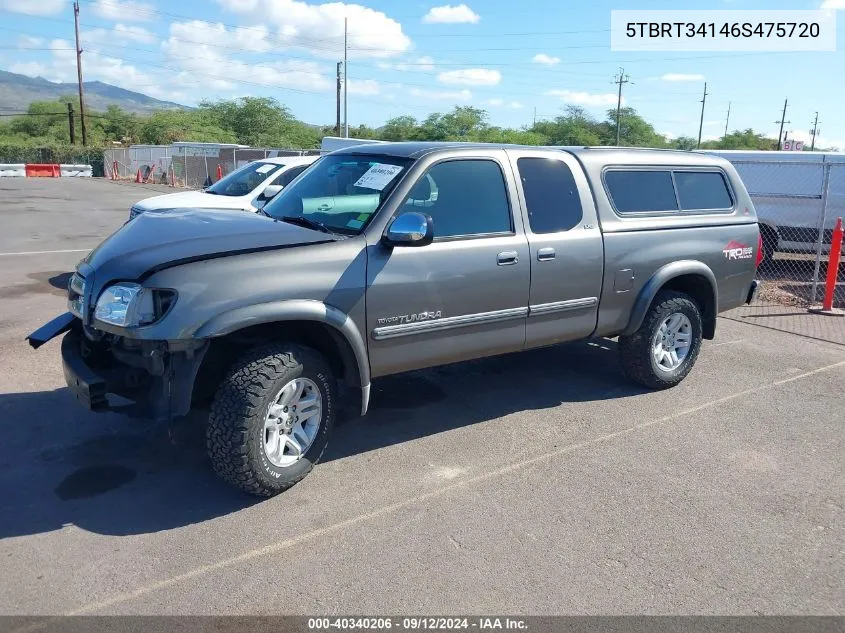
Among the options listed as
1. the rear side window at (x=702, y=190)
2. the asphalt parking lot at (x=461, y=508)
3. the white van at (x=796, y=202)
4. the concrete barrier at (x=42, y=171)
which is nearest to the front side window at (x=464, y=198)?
the asphalt parking lot at (x=461, y=508)

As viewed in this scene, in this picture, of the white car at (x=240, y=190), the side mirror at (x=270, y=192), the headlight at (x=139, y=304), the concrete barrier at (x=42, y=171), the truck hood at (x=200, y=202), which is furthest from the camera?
the concrete barrier at (x=42, y=171)

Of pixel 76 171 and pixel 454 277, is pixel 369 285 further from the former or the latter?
pixel 76 171

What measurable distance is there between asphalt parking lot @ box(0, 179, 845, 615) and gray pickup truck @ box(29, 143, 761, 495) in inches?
15.9

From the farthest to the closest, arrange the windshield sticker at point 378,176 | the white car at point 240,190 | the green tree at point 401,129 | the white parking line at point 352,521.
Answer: the green tree at point 401,129 < the white car at point 240,190 < the windshield sticker at point 378,176 < the white parking line at point 352,521

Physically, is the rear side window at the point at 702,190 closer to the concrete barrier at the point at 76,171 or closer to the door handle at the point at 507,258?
the door handle at the point at 507,258

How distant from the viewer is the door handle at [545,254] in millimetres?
4969

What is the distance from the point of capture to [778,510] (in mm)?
4074

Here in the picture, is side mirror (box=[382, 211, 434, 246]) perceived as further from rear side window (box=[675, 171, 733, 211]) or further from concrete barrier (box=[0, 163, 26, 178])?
concrete barrier (box=[0, 163, 26, 178])

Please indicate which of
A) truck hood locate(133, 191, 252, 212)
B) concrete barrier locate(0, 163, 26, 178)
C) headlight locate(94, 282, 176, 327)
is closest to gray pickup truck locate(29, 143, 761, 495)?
headlight locate(94, 282, 176, 327)

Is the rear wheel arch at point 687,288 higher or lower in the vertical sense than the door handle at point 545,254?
lower

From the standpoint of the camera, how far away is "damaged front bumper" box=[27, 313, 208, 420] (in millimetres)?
3736

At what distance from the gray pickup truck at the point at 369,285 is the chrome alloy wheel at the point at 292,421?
1cm

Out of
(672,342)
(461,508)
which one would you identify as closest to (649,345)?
(672,342)

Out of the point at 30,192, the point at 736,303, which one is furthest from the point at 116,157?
the point at 736,303
